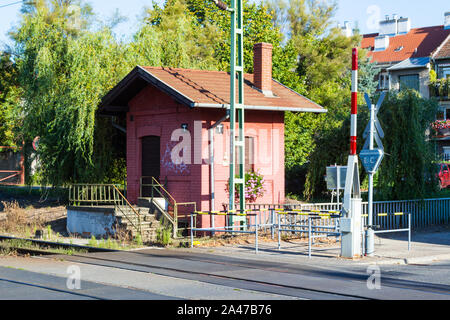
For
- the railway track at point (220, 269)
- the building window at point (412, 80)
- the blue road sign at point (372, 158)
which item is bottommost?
the railway track at point (220, 269)

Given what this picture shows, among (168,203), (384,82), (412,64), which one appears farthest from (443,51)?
(168,203)

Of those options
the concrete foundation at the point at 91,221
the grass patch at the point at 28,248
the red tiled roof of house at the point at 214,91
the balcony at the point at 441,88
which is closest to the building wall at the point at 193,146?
the red tiled roof of house at the point at 214,91

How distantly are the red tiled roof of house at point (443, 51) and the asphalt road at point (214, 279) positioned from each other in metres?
41.8

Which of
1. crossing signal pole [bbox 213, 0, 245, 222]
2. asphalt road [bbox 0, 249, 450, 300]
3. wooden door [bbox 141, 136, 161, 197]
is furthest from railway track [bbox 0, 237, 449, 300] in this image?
wooden door [bbox 141, 136, 161, 197]

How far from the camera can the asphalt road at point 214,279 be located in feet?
31.8

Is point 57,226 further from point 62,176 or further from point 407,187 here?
point 407,187

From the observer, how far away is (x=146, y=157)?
75.3 feet

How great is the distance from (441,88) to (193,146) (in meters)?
35.8

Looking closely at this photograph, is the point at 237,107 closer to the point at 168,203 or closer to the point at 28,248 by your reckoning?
the point at 168,203

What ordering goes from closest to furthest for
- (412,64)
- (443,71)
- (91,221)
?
(91,221) < (443,71) < (412,64)

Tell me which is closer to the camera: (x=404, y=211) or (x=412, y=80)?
(x=404, y=211)

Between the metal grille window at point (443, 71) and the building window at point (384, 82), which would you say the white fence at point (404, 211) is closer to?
the metal grille window at point (443, 71)

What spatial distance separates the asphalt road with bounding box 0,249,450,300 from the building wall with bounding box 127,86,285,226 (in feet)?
19.2

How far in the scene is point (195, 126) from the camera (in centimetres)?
2077
